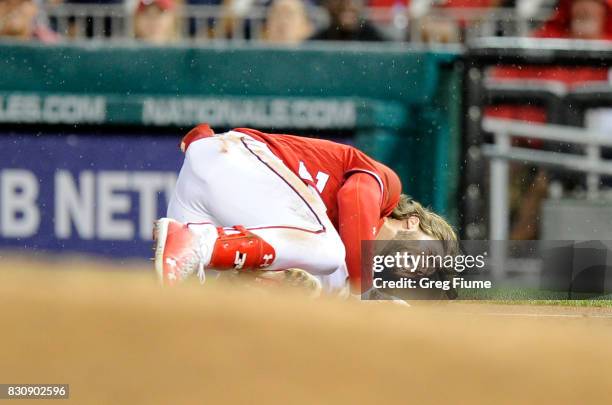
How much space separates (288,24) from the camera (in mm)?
6023

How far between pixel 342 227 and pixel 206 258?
57cm

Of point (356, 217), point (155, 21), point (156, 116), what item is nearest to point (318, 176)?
point (356, 217)

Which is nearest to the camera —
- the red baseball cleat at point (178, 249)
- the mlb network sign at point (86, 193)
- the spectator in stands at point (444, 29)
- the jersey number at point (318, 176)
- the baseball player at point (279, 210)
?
the red baseball cleat at point (178, 249)

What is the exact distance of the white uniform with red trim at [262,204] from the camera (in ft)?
11.9

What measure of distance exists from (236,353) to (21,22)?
15.3 ft

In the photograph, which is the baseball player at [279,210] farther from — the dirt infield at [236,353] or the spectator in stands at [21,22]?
the spectator in stands at [21,22]

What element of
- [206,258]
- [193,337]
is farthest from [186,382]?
[206,258]

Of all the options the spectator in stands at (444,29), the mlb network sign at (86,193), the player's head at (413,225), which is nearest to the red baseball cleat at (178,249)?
the player's head at (413,225)

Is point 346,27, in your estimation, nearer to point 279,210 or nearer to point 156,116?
point 156,116

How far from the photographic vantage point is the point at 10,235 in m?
5.55

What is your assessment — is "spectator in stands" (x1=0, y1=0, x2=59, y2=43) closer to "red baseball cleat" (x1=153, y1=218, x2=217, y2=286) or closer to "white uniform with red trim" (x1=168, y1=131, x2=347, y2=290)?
"white uniform with red trim" (x1=168, y1=131, x2=347, y2=290)

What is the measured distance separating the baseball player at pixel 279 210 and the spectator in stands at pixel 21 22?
2.32 metres

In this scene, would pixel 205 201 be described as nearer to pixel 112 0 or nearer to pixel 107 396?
pixel 107 396

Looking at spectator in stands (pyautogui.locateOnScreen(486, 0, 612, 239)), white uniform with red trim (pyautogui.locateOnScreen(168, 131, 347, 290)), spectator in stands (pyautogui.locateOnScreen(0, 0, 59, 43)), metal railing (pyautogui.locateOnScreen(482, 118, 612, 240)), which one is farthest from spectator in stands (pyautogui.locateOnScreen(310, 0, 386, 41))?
white uniform with red trim (pyautogui.locateOnScreen(168, 131, 347, 290))
